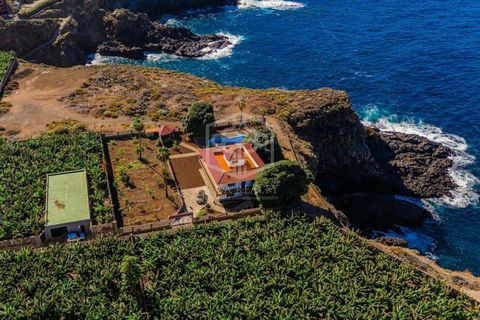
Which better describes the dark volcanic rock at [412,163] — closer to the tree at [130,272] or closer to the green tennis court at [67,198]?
the green tennis court at [67,198]

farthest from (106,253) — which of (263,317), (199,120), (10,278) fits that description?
(199,120)

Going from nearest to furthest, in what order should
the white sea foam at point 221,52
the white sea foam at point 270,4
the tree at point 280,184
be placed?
the tree at point 280,184 → the white sea foam at point 221,52 → the white sea foam at point 270,4

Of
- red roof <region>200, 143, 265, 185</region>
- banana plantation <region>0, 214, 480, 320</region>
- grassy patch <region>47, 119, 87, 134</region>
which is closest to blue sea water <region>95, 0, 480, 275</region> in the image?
→ banana plantation <region>0, 214, 480, 320</region>

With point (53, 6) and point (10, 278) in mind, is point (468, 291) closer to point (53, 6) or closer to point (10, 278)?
point (10, 278)

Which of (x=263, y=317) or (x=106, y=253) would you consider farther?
(x=106, y=253)

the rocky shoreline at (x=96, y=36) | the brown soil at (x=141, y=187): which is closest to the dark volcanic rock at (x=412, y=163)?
the brown soil at (x=141, y=187)

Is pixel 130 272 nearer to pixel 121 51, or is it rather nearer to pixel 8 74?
pixel 8 74
